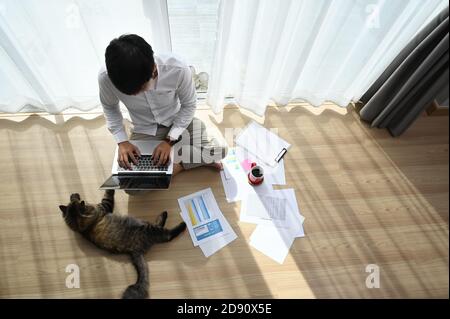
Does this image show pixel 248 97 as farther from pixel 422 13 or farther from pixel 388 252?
pixel 388 252

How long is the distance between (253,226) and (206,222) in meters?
0.24

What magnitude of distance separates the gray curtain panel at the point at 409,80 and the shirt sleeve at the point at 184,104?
2.96ft

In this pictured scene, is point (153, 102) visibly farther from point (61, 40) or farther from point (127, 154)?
point (61, 40)

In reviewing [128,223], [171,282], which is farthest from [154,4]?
[171,282]

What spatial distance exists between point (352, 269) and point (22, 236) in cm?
160

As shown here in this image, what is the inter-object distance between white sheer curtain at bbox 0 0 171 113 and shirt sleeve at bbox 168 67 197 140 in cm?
30

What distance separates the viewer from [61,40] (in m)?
1.30

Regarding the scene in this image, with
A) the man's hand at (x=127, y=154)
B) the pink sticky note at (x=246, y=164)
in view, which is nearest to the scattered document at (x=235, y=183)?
the pink sticky note at (x=246, y=164)

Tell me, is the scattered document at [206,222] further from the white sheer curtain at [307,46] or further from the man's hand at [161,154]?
the white sheer curtain at [307,46]

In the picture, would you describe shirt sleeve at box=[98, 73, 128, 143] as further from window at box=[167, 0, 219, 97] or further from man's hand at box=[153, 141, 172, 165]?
window at box=[167, 0, 219, 97]

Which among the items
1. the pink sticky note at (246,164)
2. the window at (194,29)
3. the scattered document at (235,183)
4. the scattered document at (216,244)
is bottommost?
the scattered document at (216,244)

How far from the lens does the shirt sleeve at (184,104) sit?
46.6 inches

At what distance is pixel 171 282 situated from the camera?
133 centimetres

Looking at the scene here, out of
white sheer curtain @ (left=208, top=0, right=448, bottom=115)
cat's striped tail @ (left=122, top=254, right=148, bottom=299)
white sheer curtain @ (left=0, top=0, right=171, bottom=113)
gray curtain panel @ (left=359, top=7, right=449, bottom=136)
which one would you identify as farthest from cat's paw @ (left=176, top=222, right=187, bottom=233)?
gray curtain panel @ (left=359, top=7, right=449, bottom=136)
